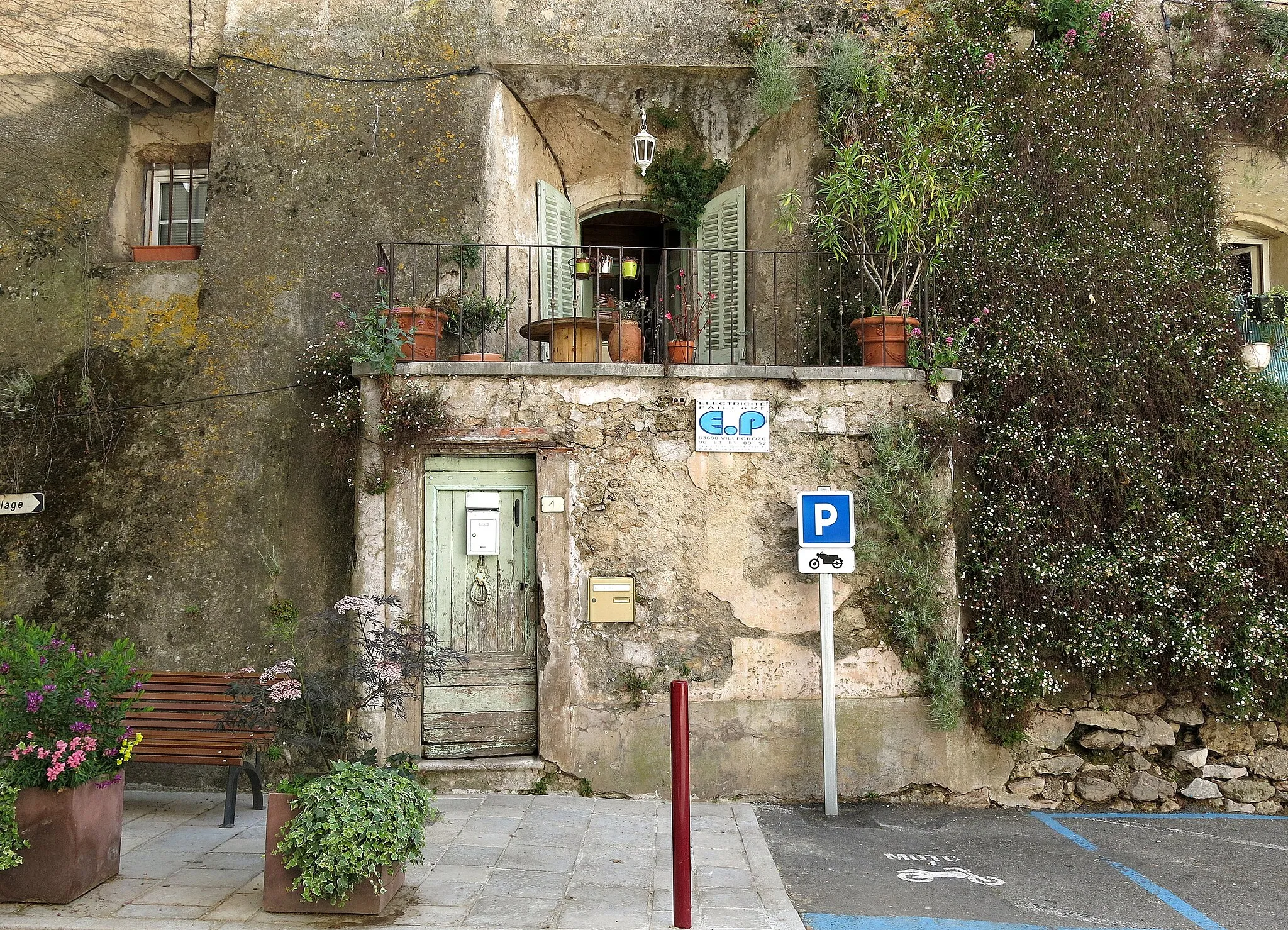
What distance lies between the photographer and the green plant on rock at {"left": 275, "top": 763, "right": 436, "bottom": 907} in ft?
12.5

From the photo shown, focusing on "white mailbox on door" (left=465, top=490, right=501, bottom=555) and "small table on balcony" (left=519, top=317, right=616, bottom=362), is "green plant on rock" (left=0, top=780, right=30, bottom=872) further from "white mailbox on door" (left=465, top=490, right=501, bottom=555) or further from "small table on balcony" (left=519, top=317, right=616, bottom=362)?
"small table on balcony" (left=519, top=317, right=616, bottom=362)

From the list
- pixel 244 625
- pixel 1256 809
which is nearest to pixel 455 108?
pixel 244 625

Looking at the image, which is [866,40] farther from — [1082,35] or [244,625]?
[244,625]

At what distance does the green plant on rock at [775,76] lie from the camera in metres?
7.51

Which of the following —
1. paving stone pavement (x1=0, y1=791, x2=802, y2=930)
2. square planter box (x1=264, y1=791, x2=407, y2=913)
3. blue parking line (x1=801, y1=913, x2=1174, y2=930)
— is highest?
square planter box (x1=264, y1=791, x2=407, y2=913)

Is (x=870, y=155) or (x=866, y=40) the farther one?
(x=866, y=40)

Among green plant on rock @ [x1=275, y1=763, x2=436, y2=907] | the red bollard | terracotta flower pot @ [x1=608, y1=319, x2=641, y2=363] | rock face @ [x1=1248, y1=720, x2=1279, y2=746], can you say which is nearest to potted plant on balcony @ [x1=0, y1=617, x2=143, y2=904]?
green plant on rock @ [x1=275, y1=763, x2=436, y2=907]

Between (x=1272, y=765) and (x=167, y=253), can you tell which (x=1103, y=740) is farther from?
(x=167, y=253)

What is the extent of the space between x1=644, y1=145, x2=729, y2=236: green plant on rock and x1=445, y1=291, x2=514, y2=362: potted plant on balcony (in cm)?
233

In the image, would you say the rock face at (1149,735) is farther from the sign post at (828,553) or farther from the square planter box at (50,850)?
the square planter box at (50,850)

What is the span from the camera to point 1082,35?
816cm

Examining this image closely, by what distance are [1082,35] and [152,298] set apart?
861 centimetres

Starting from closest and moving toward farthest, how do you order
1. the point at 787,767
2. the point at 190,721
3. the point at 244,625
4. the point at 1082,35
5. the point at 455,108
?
the point at 190,721, the point at 787,767, the point at 244,625, the point at 455,108, the point at 1082,35

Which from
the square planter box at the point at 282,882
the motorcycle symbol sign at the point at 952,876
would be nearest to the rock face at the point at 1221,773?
the motorcycle symbol sign at the point at 952,876
